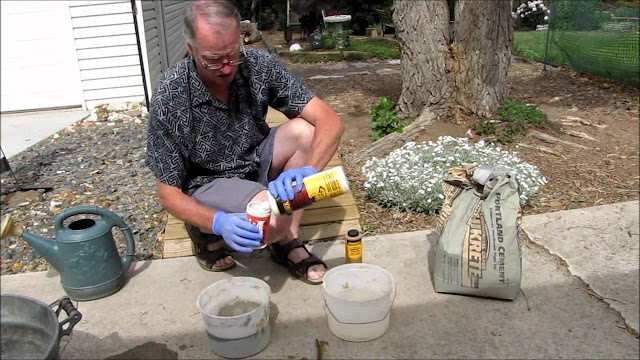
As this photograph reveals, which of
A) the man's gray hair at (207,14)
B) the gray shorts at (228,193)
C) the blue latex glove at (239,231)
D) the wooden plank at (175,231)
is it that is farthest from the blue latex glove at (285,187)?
the wooden plank at (175,231)

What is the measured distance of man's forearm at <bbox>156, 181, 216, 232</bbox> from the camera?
7.52 feet

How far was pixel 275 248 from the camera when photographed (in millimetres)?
2742

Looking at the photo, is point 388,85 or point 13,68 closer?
point 13,68

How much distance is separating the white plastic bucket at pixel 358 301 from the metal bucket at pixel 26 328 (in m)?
1.04

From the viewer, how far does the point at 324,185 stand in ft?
6.81

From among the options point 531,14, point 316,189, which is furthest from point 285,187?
point 531,14

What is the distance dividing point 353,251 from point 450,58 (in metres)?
2.62

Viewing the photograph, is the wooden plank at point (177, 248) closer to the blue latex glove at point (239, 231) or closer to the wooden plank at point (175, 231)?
the wooden plank at point (175, 231)

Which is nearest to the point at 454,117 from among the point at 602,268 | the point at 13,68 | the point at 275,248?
the point at 602,268

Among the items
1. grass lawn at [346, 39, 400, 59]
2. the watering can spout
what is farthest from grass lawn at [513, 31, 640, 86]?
the watering can spout

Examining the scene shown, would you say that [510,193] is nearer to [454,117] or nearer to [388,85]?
[454,117]

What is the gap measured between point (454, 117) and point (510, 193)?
2351mm

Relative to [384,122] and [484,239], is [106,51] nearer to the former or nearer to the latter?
[384,122]

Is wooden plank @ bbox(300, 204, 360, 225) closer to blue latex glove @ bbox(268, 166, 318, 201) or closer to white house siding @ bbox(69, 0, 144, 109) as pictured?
blue latex glove @ bbox(268, 166, 318, 201)
